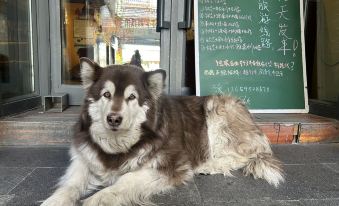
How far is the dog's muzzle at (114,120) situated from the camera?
2682 mm

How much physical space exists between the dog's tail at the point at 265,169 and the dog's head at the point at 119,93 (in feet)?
4.34

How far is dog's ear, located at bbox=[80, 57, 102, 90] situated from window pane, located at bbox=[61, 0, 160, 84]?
2613mm

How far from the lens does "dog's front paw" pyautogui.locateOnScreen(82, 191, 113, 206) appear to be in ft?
8.35

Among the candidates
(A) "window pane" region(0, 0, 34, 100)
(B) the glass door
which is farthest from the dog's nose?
(B) the glass door

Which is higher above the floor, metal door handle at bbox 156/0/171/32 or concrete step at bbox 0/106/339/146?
metal door handle at bbox 156/0/171/32

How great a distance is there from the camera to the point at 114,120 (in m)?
2.69

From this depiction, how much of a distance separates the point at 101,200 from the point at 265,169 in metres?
1.74

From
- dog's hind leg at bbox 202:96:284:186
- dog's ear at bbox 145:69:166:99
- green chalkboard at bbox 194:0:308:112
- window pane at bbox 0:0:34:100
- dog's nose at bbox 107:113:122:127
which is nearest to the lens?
dog's nose at bbox 107:113:122:127

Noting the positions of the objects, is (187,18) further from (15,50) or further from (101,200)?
(101,200)

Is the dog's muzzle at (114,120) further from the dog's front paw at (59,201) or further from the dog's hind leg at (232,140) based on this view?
the dog's hind leg at (232,140)

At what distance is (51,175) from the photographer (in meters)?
3.41

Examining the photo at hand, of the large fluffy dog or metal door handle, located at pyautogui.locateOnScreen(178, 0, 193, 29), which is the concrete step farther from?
metal door handle, located at pyautogui.locateOnScreen(178, 0, 193, 29)

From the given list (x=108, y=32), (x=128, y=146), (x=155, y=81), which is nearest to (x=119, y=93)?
(x=155, y=81)

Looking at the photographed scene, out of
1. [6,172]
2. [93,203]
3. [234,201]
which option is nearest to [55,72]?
[6,172]
